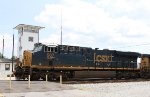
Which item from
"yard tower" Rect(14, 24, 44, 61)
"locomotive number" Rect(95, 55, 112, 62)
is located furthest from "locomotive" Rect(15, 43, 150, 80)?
"yard tower" Rect(14, 24, 44, 61)

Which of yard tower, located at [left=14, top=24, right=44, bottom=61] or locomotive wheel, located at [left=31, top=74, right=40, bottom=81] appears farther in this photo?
yard tower, located at [left=14, top=24, right=44, bottom=61]

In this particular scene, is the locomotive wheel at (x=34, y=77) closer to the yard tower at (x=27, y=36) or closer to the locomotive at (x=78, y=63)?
the locomotive at (x=78, y=63)

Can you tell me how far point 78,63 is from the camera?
28.0 m

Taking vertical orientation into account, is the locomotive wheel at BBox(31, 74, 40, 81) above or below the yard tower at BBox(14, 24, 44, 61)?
below

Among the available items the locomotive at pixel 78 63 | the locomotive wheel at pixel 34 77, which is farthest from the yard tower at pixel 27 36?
the locomotive wheel at pixel 34 77

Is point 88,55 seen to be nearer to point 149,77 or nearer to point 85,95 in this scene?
point 149,77

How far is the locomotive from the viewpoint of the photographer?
25.2 meters

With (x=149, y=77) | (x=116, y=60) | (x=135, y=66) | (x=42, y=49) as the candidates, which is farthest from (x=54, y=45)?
(x=149, y=77)

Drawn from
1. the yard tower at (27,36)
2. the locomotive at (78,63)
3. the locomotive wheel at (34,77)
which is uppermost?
the yard tower at (27,36)

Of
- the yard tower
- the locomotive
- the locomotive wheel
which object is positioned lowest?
the locomotive wheel

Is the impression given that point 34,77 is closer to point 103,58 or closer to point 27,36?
point 103,58

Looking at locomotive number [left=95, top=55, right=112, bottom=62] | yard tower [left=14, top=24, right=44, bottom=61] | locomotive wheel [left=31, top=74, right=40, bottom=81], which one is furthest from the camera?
yard tower [left=14, top=24, right=44, bottom=61]

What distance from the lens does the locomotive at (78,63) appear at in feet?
82.8

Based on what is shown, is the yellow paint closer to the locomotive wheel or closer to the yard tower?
the locomotive wheel
